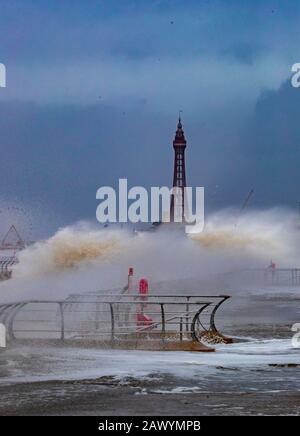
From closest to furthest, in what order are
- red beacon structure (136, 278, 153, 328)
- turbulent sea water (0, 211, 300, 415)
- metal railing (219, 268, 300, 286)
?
turbulent sea water (0, 211, 300, 415), red beacon structure (136, 278, 153, 328), metal railing (219, 268, 300, 286)

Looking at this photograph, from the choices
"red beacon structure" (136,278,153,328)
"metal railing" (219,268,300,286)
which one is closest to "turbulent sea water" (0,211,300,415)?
"red beacon structure" (136,278,153,328)

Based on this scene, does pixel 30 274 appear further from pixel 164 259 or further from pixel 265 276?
pixel 265 276

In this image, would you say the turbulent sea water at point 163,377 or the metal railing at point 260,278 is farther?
the metal railing at point 260,278

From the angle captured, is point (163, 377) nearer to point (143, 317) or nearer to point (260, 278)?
point (143, 317)

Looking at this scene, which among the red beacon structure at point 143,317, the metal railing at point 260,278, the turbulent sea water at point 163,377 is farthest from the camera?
the metal railing at point 260,278

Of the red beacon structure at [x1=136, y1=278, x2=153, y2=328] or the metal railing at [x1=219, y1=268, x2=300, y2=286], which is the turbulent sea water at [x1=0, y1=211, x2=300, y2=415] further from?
the metal railing at [x1=219, y1=268, x2=300, y2=286]

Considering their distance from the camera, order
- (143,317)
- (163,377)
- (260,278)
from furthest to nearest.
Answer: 1. (260,278)
2. (143,317)
3. (163,377)

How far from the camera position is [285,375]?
499 inches

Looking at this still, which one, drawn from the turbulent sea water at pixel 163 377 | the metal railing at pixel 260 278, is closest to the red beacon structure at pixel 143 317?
the turbulent sea water at pixel 163 377

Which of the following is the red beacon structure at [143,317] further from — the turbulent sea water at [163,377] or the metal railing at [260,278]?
the metal railing at [260,278]

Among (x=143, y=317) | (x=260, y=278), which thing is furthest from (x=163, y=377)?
(x=260, y=278)

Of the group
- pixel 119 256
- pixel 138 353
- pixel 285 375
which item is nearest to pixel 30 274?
pixel 119 256

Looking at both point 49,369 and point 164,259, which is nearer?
point 49,369

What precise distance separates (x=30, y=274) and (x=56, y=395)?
82.9ft
